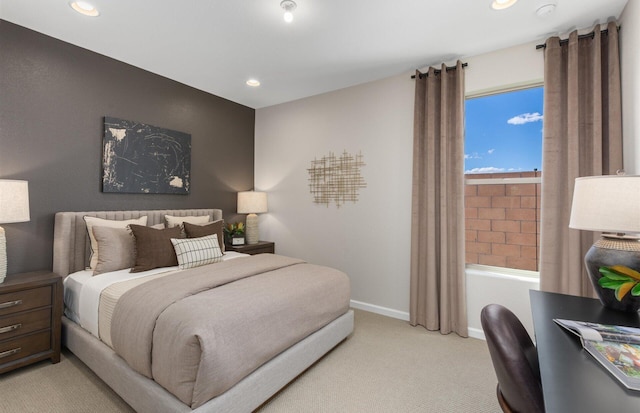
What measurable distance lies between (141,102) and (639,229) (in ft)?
13.4

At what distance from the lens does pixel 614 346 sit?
1011 millimetres

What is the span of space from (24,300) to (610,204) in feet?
12.0

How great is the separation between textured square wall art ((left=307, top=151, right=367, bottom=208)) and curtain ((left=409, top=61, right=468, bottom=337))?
75 centimetres

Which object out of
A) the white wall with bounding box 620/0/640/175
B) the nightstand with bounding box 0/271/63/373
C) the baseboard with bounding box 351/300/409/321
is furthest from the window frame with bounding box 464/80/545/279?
the nightstand with bounding box 0/271/63/373

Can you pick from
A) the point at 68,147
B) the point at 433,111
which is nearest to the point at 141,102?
the point at 68,147

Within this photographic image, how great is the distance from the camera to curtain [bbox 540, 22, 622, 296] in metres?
2.20

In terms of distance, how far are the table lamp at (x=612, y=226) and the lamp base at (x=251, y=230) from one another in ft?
11.3

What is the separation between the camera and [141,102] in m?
3.24

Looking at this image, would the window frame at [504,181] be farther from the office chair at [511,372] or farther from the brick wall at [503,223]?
the office chair at [511,372]

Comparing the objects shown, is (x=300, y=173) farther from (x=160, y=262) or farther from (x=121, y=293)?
(x=121, y=293)

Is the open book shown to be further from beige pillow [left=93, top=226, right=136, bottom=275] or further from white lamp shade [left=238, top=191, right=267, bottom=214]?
white lamp shade [left=238, top=191, right=267, bottom=214]

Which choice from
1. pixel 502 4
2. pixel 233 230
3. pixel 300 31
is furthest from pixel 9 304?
pixel 502 4

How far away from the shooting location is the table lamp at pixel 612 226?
134cm

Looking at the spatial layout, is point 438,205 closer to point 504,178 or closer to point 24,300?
point 504,178
